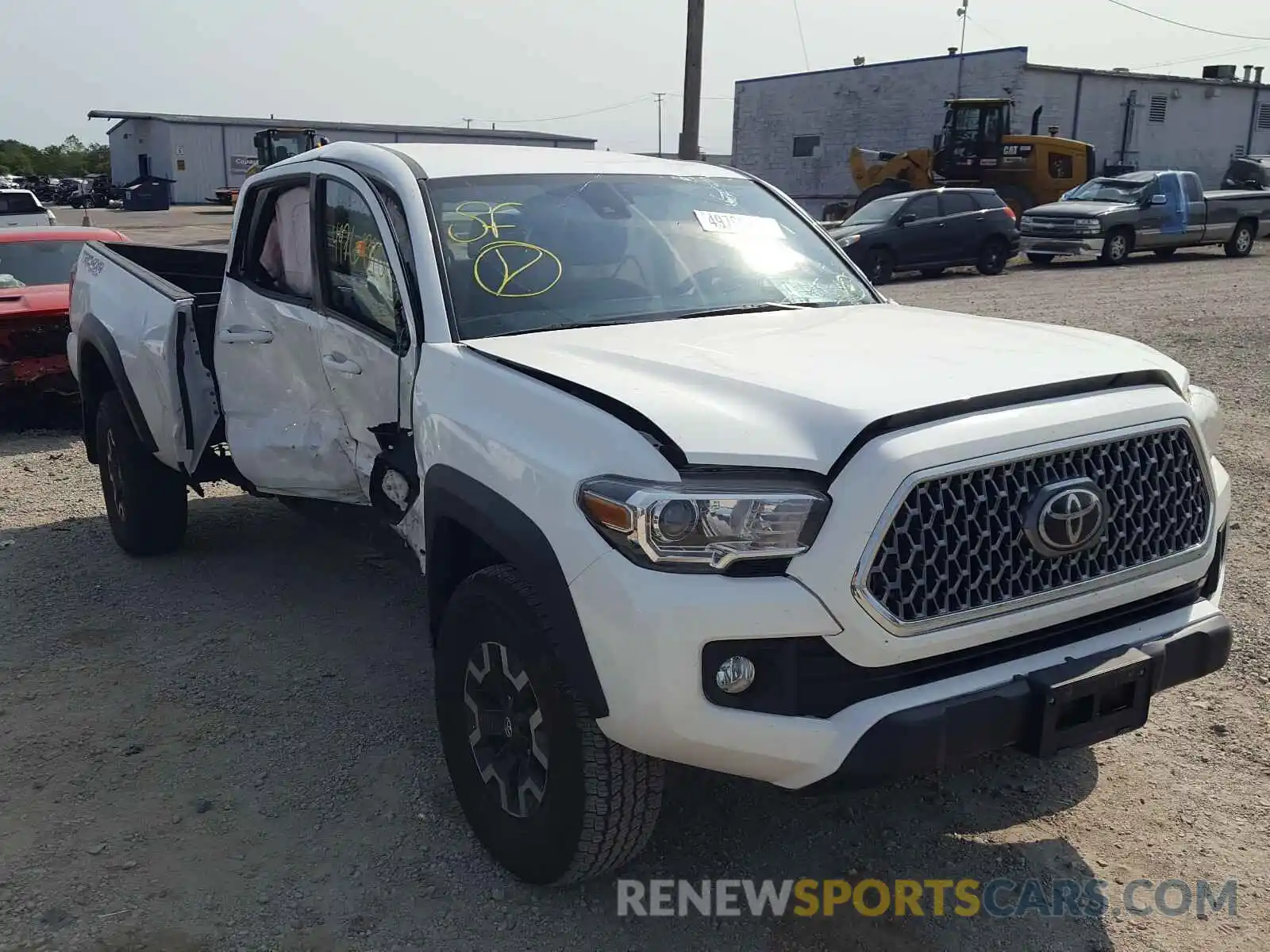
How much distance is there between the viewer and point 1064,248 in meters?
20.4

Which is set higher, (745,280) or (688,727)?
(745,280)

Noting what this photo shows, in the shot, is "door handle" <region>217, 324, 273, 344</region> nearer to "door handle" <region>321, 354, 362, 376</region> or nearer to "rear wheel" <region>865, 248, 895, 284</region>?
"door handle" <region>321, 354, 362, 376</region>

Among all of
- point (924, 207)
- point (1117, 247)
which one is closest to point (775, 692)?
point (924, 207)

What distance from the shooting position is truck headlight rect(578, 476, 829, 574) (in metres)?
2.38

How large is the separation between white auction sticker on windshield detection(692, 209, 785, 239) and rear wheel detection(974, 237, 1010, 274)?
1692cm

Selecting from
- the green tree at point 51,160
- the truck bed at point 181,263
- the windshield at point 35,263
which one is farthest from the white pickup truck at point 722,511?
the green tree at point 51,160

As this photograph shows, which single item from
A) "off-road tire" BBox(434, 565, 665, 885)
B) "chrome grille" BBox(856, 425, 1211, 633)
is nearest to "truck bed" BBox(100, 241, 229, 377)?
"off-road tire" BBox(434, 565, 665, 885)

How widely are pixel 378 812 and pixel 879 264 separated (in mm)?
16855

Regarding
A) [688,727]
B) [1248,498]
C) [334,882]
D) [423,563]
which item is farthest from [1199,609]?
[1248,498]

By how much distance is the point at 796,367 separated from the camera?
287cm

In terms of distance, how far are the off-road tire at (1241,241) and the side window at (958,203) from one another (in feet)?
19.5

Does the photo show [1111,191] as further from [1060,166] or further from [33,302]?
[33,302]

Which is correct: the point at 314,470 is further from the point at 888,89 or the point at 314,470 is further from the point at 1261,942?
the point at 888,89

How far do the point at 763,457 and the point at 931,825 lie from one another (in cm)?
152
